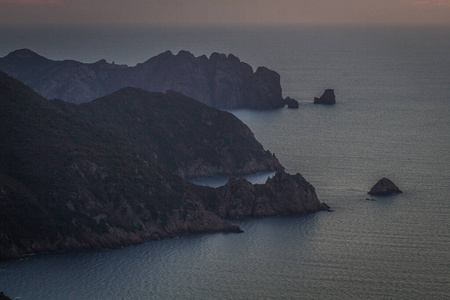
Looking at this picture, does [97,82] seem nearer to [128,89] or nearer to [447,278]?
[128,89]

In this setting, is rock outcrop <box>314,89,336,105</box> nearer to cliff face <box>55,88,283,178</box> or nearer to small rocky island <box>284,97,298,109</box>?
small rocky island <box>284,97,298,109</box>

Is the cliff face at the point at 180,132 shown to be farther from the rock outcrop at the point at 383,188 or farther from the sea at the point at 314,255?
the rock outcrop at the point at 383,188

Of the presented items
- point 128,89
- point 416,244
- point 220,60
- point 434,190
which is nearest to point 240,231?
point 416,244

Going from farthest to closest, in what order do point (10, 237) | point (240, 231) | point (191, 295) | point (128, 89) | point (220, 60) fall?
point (220, 60) → point (128, 89) → point (240, 231) → point (10, 237) → point (191, 295)

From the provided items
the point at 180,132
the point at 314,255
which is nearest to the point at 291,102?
the point at 180,132

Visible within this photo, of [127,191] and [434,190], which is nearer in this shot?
[127,191]
